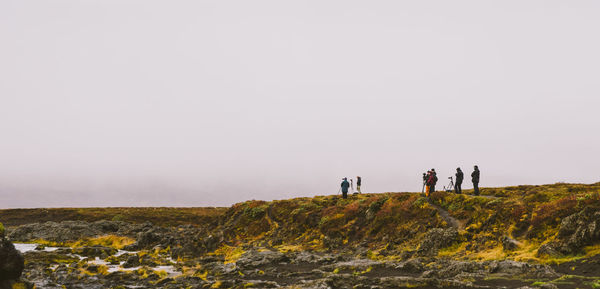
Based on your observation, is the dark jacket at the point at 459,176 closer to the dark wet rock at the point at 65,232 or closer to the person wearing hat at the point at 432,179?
the person wearing hat at the point at 432,179

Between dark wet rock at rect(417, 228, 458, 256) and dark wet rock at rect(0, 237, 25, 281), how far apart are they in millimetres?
24791

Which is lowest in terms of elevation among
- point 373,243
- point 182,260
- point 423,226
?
point 182,260

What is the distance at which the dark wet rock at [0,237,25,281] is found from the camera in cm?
1547

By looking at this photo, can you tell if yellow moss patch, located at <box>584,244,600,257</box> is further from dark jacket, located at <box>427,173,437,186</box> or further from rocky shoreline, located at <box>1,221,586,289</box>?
dark jacket, located at <box>427,173,437,186</box>

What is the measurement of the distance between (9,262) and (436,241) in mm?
26683

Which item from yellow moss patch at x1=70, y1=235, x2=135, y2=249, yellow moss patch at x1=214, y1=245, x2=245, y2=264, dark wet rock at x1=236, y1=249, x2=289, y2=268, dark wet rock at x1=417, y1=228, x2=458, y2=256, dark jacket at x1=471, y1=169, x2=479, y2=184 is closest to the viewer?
dark wet rock at x1=417, y1=228, x2=458, y2=256

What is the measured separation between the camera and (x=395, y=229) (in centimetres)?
2961

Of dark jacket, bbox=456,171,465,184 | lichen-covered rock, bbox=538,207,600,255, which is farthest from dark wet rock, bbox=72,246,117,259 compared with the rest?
lichen-covered rock, bbox=538,207,600,255

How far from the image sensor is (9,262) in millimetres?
15711

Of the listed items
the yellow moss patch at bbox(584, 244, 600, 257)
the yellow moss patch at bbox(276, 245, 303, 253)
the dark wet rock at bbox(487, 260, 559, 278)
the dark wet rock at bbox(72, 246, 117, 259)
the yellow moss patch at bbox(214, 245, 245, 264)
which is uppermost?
the yellow moss patch at bbox(584, 244, 600, 257)

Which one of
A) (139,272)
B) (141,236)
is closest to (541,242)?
(139,272)

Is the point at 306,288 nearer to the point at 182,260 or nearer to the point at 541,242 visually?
the point at 541,242

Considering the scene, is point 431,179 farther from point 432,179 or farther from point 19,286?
point 19,286

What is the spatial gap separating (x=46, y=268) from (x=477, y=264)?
34204mm
